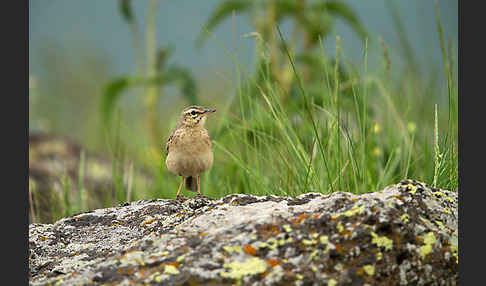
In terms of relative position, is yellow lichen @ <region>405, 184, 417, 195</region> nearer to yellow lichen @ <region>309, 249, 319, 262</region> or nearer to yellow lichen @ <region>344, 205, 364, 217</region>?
yellow lichen @ <region>344, 205, 364, 217</region>

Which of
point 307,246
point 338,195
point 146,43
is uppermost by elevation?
point 146,43

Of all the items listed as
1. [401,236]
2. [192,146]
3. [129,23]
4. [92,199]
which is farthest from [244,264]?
[129,23]

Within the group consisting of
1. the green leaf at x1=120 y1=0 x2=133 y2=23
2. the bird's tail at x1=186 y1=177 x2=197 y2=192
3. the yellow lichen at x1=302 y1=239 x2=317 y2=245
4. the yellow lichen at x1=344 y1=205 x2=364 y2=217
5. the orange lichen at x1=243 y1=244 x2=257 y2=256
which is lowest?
the bird's tail at x1=186 y1=177 x2=197 y2=192

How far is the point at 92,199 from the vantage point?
523cm

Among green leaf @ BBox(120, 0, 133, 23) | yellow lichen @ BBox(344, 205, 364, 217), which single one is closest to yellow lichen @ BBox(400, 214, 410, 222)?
yellow lichen @ BBox(344, 205, 364, 217)

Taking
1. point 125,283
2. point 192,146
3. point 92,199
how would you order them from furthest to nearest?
1. point 92,199
2. point 192,146
3. point 125,283

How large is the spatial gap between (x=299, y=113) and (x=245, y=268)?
1562 millimetres

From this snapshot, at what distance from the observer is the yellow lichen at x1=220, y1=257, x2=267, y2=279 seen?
177 cm

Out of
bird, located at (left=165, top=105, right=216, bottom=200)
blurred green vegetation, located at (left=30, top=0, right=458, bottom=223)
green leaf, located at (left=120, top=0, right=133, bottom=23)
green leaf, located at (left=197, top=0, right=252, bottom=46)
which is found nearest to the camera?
blurred green vegetation, located at (left=30, top=0, right=458, bottom=223)

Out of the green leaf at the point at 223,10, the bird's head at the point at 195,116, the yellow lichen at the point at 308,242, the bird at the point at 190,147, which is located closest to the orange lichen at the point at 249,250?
the yellow lichen at the point at 308,242

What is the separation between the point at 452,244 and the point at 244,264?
0.78 m

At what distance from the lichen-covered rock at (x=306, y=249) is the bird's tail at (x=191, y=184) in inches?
76.2

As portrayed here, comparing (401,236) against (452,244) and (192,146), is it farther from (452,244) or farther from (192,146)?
(192,146)

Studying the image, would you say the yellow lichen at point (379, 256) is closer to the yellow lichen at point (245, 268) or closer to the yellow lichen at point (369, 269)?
the yellow lichen at point (369, 269)
